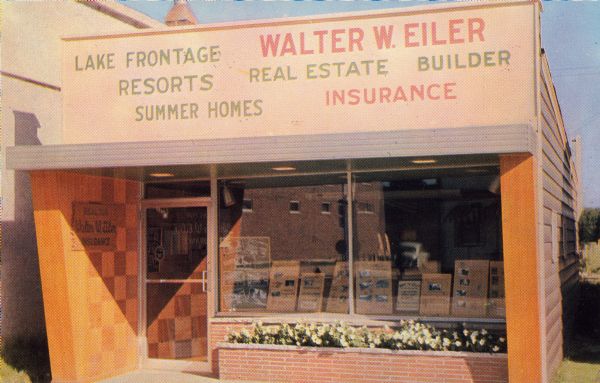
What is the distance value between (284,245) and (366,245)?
118cm

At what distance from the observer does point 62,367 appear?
9891mm

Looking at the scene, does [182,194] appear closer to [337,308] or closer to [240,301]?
[240,301]

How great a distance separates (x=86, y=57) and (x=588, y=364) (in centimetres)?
859

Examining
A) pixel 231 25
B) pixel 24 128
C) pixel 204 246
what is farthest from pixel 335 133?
pixel 24 128

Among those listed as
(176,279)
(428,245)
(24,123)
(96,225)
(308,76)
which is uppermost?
(308,76)

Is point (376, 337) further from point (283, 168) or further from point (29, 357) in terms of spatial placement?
point (29, 357)

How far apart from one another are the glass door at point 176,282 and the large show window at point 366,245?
0.35 meters

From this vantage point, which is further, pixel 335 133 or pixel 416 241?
pixel 416 241

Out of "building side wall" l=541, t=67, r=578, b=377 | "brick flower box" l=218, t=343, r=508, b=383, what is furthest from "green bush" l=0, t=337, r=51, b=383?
"building side wall" l=541, t=67, r=578, b=377

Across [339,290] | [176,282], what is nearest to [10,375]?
[176,282]

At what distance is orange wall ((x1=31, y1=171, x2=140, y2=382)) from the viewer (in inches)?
383

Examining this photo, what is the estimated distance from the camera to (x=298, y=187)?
35.1 feet

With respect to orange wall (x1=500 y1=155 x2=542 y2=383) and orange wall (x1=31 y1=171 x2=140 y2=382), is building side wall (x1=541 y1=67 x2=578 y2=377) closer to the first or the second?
orange wall (x1=500 y1=155 x2=542 y2=383)

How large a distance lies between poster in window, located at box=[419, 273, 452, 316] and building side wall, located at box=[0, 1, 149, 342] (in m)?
6.07
